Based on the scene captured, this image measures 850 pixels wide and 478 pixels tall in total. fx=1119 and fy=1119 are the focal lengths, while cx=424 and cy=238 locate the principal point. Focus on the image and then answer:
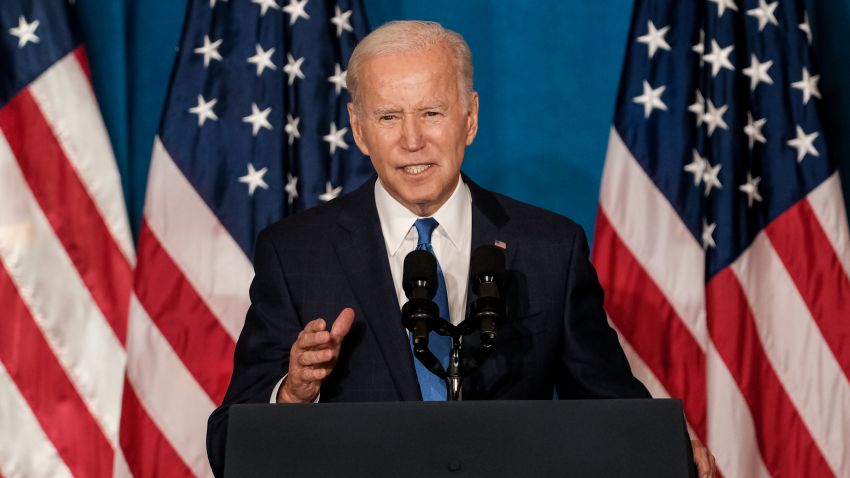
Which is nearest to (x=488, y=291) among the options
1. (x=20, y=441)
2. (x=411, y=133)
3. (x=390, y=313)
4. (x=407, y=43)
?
(x=390, y=313)

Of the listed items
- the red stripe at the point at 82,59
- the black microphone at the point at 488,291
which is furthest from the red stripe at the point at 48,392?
the black microphone at the point at 488,291

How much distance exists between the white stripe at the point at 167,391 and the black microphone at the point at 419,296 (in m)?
1.79

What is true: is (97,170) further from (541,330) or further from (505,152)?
(541,330)

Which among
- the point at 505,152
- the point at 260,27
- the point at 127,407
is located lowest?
the point at 127,407

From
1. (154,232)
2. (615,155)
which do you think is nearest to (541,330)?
(615,155)

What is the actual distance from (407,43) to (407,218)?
0.37 meters

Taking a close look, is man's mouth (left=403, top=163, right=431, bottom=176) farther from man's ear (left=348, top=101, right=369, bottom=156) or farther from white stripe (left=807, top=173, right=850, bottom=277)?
white stripe (left=807, top=173, right=850, bottom=277)

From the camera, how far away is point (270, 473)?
1.51m

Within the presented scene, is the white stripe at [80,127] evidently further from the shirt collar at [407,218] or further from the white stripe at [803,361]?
the white stripe at [803,361]

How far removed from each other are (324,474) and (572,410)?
346mm

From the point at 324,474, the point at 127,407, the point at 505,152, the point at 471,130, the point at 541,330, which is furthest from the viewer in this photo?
the point at 505,152

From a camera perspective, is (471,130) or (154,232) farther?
(154,232)

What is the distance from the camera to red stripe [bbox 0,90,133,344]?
3.39 m

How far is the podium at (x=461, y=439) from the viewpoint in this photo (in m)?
1.49
